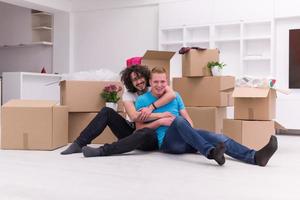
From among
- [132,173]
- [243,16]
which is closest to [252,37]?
[243,16]

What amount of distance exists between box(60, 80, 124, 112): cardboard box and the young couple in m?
0.75

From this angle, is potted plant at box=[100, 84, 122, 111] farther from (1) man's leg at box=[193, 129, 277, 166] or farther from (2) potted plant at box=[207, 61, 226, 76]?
(1) man's leg at box=[193, 129, 277, 166]

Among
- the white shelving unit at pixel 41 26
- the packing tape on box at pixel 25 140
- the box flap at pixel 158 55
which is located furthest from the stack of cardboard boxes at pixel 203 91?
the white shelving unit at pixel 41 26

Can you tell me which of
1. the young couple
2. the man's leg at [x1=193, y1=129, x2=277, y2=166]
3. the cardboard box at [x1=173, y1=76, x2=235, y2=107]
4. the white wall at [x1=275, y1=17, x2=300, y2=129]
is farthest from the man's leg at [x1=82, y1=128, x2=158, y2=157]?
the white wall at [x1=275, y1=17, x2=300, y2=129]

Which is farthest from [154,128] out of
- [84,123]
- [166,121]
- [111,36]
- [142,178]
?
[111,36]

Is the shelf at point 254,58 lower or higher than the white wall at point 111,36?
lower

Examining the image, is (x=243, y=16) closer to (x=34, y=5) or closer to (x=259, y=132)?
(x=259, y=132)

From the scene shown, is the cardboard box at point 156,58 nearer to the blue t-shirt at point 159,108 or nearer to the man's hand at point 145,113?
the blue t-shirt at point 159,108

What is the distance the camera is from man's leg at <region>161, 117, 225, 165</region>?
275 cm

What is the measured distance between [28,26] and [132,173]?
6439mm

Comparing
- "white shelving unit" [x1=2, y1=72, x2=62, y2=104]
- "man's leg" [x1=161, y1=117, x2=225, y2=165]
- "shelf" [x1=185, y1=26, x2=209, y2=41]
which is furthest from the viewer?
"white shelving unit" [x1=2, y1=72, x2=62, y2=104]

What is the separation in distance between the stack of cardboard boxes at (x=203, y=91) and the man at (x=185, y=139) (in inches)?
30.9

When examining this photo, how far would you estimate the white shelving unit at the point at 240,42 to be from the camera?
5957 mm

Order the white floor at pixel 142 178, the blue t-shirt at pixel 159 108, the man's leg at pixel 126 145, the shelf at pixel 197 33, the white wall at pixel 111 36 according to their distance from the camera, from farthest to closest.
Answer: the white wall at pixel 111 36
the shelf at pixel 197 33
the blue t-shirt at pixel 159 108
the man's leg at pixel 126 145
the white floor at pixel 142 178
